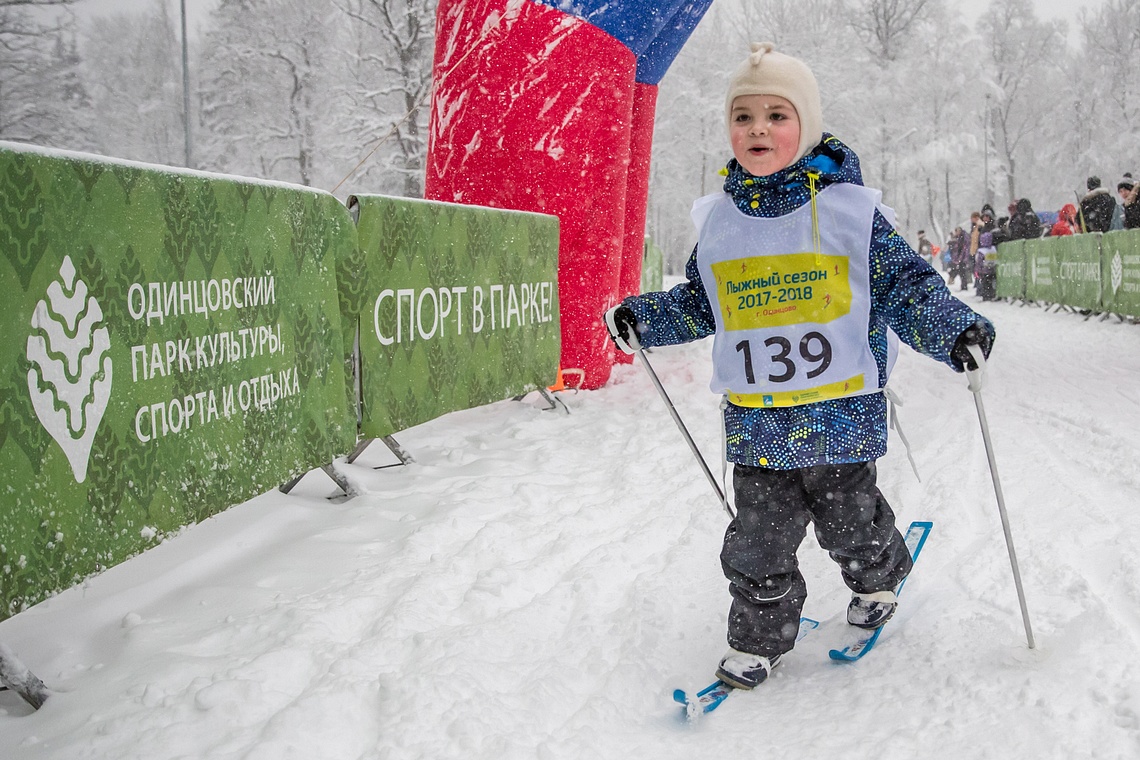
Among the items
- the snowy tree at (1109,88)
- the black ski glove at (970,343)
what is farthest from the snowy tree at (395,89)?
the snowy tree at (1109,88)

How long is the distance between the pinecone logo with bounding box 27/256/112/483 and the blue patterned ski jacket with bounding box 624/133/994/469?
2.04 metres

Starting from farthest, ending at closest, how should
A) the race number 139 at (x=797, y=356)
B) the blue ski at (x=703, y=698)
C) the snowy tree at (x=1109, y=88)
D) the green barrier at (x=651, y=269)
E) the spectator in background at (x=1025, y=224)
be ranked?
the snowy tree at (x=1109, y=88)
the spectator in background at (x=1025, y=224)
the green barrier at (x=651, y=269)
the race number 139 at (x=797, y=356)
the blue ski at (x=703, y=698)

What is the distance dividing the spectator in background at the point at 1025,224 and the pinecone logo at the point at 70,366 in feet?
62.8

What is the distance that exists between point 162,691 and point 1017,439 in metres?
4.91

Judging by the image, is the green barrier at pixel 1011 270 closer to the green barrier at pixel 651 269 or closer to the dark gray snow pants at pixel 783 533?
the green barrier at pixel 651 269

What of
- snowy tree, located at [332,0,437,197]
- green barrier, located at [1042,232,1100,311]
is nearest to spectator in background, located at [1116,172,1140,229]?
green barrier, located at [1042,232,1100,311]

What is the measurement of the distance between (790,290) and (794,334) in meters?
0.13

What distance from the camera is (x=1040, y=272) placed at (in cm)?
1616

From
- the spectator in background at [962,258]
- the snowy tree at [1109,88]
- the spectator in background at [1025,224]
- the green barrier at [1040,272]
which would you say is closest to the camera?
the green barrier at [1040,272]

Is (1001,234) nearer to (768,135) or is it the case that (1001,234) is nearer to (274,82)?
(768,135)

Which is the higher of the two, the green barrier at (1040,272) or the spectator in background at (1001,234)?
the spectator in background at (1001,234)

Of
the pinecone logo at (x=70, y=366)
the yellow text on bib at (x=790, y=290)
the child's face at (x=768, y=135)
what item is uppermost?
the child's face at (x=768, y=135)

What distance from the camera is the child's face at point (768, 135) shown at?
2521mm

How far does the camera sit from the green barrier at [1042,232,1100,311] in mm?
13242
